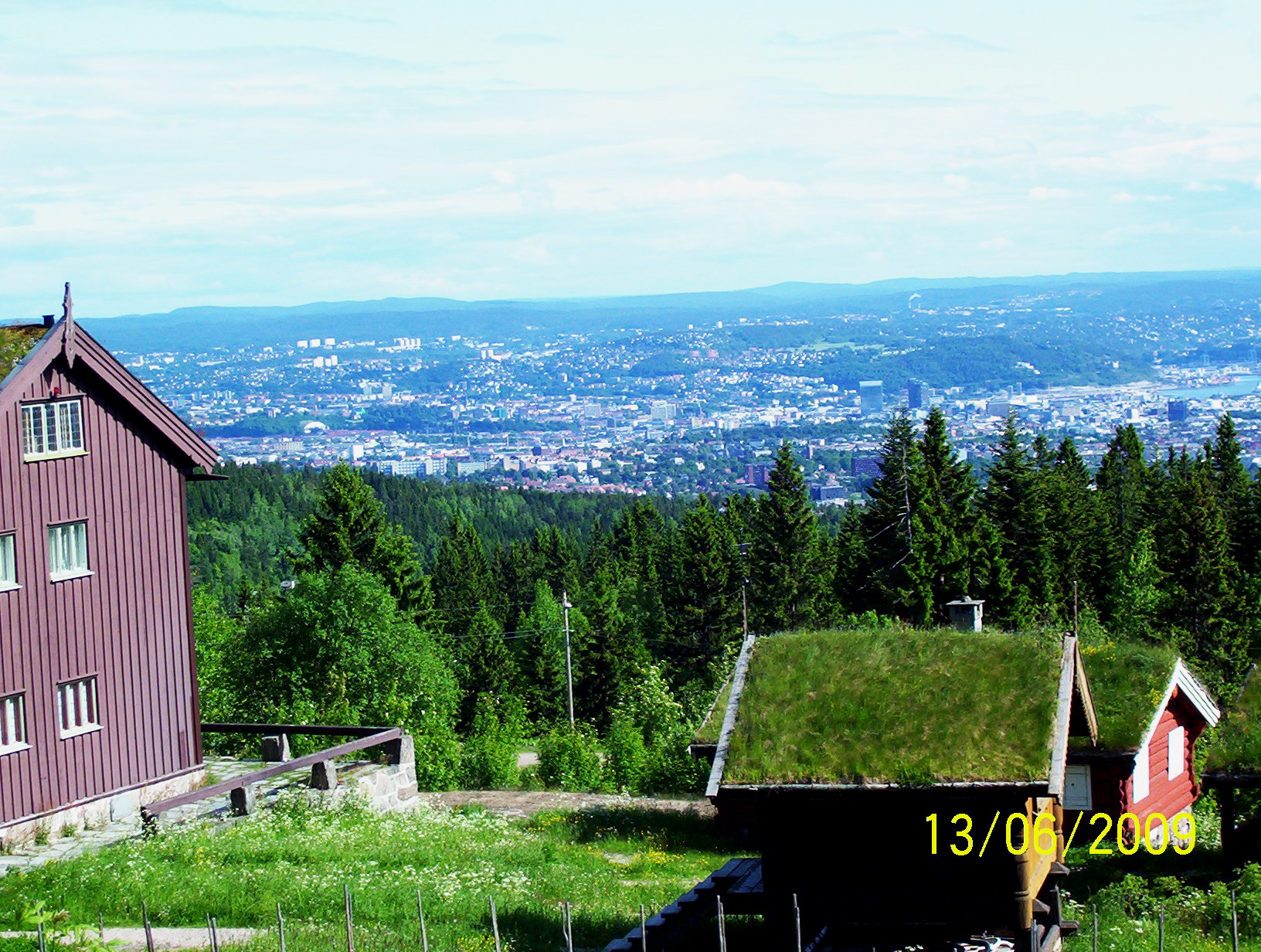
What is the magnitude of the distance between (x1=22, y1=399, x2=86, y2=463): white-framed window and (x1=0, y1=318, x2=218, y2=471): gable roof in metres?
0.52

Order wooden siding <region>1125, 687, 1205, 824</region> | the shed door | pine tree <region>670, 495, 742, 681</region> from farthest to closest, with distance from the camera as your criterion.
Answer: pine tree <region>670, 495, 742, 681</region> < wooden siding <region>1125, 687, 1205, 824</region> < the shed door

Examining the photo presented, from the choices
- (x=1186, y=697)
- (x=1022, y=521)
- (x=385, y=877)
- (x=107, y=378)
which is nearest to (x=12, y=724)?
(x=107, y=378)

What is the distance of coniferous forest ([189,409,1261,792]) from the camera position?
1590 inches

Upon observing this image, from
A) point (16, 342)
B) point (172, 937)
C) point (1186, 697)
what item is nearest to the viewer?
point (172, 937)

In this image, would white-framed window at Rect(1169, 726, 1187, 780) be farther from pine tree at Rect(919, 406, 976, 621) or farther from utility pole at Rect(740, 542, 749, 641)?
utility pole at Rect(740, 542, 749, 641)

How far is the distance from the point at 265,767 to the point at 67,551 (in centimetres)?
581

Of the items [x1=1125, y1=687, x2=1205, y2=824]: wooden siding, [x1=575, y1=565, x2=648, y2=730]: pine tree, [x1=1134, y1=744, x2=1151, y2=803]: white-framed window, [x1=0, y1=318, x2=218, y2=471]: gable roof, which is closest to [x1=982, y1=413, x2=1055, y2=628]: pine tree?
[x1=575, y1=565, x2=648, y2=730]: pine tree

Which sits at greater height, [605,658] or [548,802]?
[548,802]

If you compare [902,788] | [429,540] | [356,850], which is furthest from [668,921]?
[429,540]

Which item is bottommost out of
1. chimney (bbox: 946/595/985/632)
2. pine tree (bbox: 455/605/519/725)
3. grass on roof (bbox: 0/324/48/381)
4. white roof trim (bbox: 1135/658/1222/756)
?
pine tree (bbox: 455/605/519/725)

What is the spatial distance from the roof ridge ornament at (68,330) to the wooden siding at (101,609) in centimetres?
26

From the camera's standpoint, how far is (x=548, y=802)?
2888 centimetres

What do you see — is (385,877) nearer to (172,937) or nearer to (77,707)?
(172,937)

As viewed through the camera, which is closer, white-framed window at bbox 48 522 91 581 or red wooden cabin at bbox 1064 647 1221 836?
white-framed window at bbox 48 522 91 581
